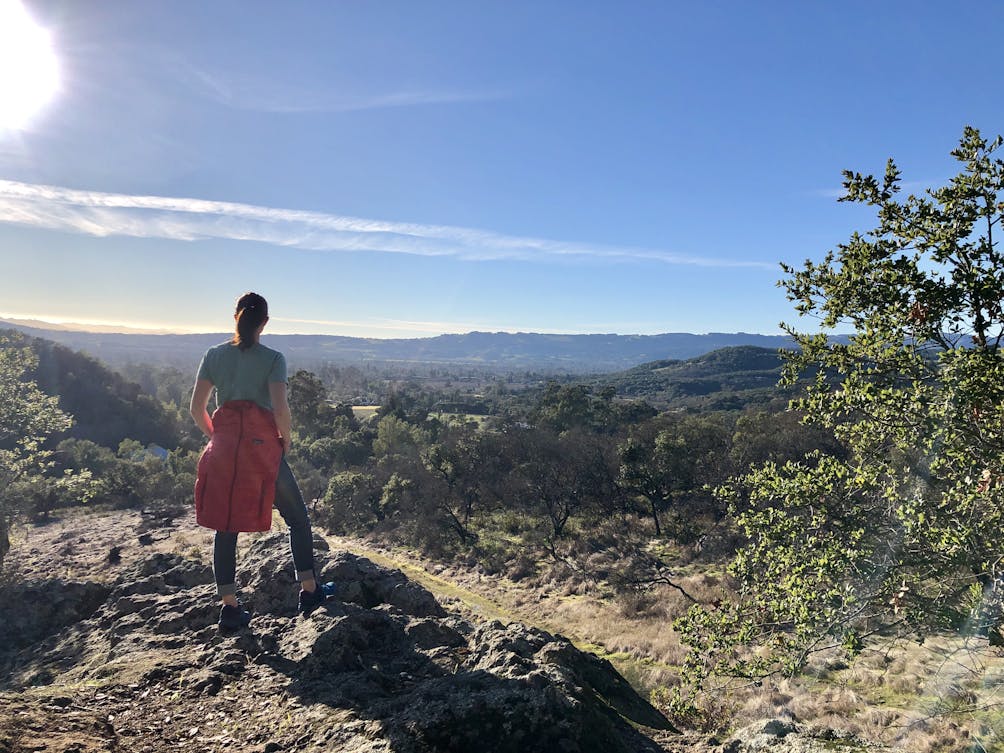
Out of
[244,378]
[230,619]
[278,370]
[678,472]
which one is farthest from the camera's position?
[678,472]

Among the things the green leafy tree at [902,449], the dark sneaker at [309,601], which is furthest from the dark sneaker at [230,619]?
the green leafy tree at [902,449]

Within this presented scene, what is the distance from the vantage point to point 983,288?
5.09 m

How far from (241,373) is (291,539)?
6.07 feet

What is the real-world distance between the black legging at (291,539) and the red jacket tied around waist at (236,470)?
398 millimetres

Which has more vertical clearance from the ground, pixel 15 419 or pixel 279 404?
pixel 279 404

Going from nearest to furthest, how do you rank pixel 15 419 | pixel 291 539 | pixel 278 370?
pixel 278 370, pixel 291 539, pixel 15 419

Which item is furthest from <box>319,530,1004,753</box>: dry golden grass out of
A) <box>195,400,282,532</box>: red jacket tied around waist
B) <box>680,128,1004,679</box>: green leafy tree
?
<box>195,400,282,532</box>: red jacket tied around waist

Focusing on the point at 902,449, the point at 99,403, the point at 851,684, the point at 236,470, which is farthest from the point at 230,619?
the point at 99,403

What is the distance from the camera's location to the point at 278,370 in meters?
4.95

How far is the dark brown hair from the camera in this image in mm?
4859

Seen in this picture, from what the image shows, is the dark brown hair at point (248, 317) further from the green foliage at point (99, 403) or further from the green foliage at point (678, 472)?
the green foliage at point (99, 403)

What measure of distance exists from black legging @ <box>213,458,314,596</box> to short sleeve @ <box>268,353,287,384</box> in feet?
3.18

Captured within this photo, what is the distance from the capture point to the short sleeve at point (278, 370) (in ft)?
16.0

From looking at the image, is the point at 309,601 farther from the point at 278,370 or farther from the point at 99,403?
the point at 99,403
